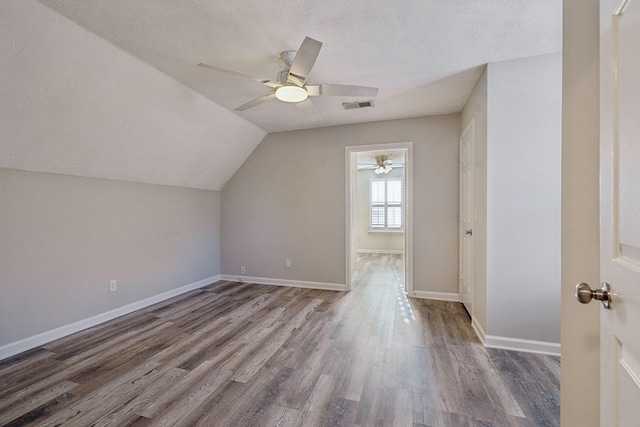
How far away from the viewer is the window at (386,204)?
25.4 ft

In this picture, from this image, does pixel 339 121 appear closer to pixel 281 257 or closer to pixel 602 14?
pixel 281 257

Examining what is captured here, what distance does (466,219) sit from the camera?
10.9 ft

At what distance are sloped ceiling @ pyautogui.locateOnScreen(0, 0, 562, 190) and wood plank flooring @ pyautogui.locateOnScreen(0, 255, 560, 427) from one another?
1761 millimetres

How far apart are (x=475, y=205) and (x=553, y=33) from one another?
1502mm

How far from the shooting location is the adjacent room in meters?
1.80

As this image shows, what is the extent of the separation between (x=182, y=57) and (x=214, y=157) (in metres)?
1.86

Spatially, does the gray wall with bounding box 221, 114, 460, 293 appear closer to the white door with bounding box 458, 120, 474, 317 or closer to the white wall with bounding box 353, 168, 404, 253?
the white door with bounding box 458, 120, 474, 317

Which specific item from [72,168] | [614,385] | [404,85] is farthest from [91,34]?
[614,385]

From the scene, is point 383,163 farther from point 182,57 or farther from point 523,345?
point 182,57

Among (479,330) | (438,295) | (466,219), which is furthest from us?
(438,295)

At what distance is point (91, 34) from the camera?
200cm

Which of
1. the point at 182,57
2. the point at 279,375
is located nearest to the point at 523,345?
the point at 279,375

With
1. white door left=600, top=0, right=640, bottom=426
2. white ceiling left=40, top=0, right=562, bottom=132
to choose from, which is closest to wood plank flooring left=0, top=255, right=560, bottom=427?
white door left=600, top=0, right=640, bottom=426

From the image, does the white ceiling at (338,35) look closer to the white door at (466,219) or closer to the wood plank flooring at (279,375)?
the white door at (466,219)
